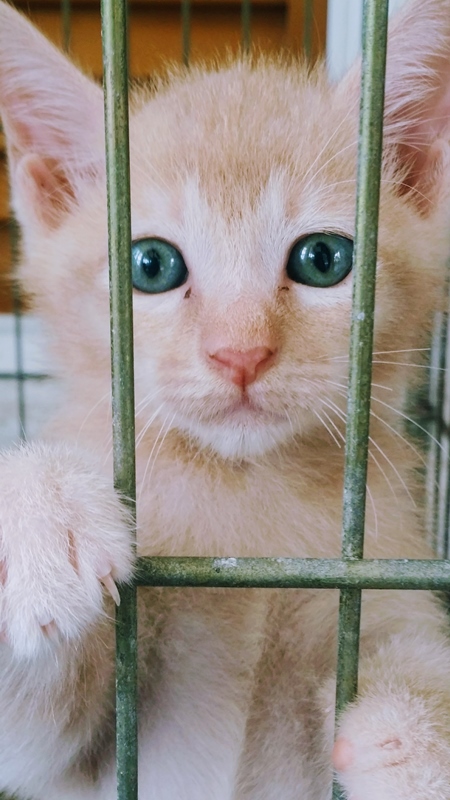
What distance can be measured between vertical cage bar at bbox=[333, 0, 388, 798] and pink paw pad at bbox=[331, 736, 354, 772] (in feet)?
0.18

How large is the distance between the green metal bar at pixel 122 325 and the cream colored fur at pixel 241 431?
79 millimetres

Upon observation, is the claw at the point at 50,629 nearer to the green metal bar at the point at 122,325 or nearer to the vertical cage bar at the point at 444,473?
the green metal bar at the point at 122,325

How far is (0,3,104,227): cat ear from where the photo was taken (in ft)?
2.94

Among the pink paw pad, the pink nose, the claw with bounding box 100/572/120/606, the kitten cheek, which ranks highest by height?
the kitten cheek

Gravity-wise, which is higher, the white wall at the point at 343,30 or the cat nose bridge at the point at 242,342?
the white wall at the point at 343,30

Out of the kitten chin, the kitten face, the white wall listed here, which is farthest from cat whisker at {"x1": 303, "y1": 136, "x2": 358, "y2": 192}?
the white wall

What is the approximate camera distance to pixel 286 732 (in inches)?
32.5

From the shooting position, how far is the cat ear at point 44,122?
90cm

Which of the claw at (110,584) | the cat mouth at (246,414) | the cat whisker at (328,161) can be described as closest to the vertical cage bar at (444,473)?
the cat whisker at (328,161)

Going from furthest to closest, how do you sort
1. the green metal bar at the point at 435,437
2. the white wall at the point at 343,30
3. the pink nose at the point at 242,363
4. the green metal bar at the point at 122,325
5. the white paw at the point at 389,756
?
the white wall at the point at 343,30 → the green metal bar at the point at 435,437 → the pink nose at the point at 242,363 → the white paw at the point at 389,756 → the green metal bar at the point at 122,325

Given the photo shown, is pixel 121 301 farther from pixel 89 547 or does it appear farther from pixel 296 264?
pixel 296 264

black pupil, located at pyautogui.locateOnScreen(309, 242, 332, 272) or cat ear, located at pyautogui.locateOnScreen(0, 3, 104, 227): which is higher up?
cat ear, located at pyautogui.locateOnScreen(0, 3, 104, 227)

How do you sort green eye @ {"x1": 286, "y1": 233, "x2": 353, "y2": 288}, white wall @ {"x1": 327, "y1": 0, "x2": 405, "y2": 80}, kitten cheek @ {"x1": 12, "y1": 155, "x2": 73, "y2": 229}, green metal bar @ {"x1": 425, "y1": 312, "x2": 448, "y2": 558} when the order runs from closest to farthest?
1. green eye @ {"x1": 286, "y1": 233, "x2": 353, "y2": 288}
2. kitten cheek @ {"x1": 12, "y1": 155, "x2": 73, "y2": 229}
3. green metal bar @ {"x1": 425, "y1": 312, "x2": 448, "y2": 558}
4. white wall @ {"x1": 327, "y1": 0, "x2": 405, "y2": 80}

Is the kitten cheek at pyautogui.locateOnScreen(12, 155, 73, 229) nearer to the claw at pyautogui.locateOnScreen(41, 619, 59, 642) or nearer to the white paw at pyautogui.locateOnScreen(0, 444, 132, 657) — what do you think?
the white paw at pyautogui.locateOnScreen(0, 444, 132, 657)
